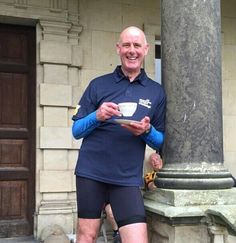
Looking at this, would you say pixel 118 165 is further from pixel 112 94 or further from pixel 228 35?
pixel 228 35

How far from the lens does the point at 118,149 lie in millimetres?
2688

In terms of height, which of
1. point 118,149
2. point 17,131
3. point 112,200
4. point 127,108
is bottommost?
point 112,200

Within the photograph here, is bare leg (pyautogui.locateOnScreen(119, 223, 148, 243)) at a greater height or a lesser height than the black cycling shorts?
lesser

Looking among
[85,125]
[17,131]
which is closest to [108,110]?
[85,125]

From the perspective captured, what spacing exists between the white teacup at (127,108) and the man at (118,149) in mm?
55

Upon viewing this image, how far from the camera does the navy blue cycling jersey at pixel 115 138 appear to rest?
2.68m

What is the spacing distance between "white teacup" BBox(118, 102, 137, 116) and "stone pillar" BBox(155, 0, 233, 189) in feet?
1.48

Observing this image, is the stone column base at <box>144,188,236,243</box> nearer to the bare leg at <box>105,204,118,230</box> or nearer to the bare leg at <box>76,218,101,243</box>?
the bare leg at <box>76,218,101,243</box>

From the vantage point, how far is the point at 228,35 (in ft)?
23.5

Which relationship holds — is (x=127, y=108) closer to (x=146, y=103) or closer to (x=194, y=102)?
(x=146, y=103)

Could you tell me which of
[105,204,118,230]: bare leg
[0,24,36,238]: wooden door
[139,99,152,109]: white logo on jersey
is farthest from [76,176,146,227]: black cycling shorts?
[0,24,36,238]: wooden door

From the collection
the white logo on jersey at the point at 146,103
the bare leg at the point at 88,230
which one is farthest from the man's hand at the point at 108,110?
the bare leg at the point at 88,230

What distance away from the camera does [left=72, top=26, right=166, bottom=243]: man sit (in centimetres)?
266

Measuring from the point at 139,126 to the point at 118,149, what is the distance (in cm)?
23
